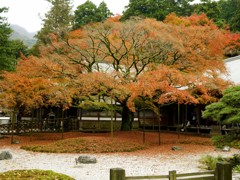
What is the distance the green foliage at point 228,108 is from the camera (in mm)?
8781

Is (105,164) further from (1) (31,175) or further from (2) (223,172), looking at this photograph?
(2) (223,172)

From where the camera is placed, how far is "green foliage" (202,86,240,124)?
8781 millimetres

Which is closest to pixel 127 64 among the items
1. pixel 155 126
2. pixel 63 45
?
pixel 63 45

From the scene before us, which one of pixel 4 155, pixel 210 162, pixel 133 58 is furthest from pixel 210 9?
pixel 4 155

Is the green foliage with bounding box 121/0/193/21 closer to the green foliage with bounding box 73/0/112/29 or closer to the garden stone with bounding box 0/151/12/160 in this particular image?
the green foliage with bounding box 73/0/112/29

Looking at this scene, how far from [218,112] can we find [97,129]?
54.3ft

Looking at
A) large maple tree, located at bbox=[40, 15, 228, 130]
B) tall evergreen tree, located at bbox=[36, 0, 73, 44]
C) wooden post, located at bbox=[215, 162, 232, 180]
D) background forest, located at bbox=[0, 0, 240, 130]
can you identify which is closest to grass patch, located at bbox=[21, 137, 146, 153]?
background forest, located at bbox=[0, 0, 240, 130]

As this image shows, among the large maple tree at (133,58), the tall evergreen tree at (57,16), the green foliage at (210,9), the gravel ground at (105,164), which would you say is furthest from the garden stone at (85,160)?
the tall evergreen tree at (57,16)

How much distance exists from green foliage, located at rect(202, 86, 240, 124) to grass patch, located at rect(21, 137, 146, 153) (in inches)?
287

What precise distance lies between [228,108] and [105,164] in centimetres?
561

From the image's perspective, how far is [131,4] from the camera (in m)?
41.7

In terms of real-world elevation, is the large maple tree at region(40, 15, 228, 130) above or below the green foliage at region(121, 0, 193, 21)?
below

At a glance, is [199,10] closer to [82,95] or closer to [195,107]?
[195,107]

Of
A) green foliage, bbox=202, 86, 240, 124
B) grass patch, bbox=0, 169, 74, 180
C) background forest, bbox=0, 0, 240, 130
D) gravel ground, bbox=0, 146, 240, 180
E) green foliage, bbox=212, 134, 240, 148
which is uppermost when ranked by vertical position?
background forest, bbox=0, 0, 240, 130
